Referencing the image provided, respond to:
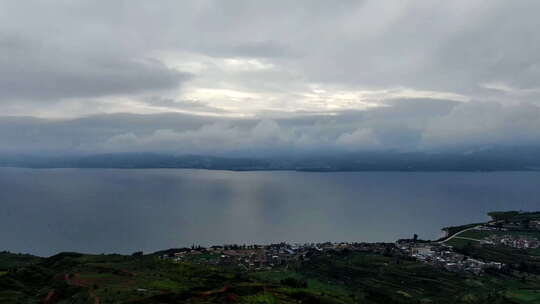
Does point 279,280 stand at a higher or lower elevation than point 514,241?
higher

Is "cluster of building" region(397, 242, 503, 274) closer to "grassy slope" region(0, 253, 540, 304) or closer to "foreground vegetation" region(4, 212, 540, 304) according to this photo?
"foreground vegetation" region(4, 212, 540, 304)

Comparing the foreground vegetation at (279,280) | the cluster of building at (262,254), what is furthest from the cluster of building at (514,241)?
the cluster of building at (262,254)

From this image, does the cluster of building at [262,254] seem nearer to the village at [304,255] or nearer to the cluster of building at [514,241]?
the village at [304,255]

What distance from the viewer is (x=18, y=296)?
165 ft

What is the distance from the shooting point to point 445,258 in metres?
109

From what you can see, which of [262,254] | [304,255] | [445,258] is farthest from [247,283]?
[445,258]

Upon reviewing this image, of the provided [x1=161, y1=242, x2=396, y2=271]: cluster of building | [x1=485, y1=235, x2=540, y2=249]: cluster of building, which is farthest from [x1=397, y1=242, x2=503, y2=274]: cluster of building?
[x1=485, y1=235, x2=540, y2=249]: cluster of building

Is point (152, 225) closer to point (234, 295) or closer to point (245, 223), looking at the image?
point (245, 223)

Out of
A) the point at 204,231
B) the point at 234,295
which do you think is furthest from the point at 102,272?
the point at 204,231

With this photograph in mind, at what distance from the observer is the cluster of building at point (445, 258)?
329 feet

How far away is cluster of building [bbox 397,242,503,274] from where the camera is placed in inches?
3947

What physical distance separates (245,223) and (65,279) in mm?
119380

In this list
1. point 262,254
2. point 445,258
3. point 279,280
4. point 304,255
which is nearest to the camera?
point 279,280

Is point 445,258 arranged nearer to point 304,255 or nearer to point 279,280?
point 304,255
